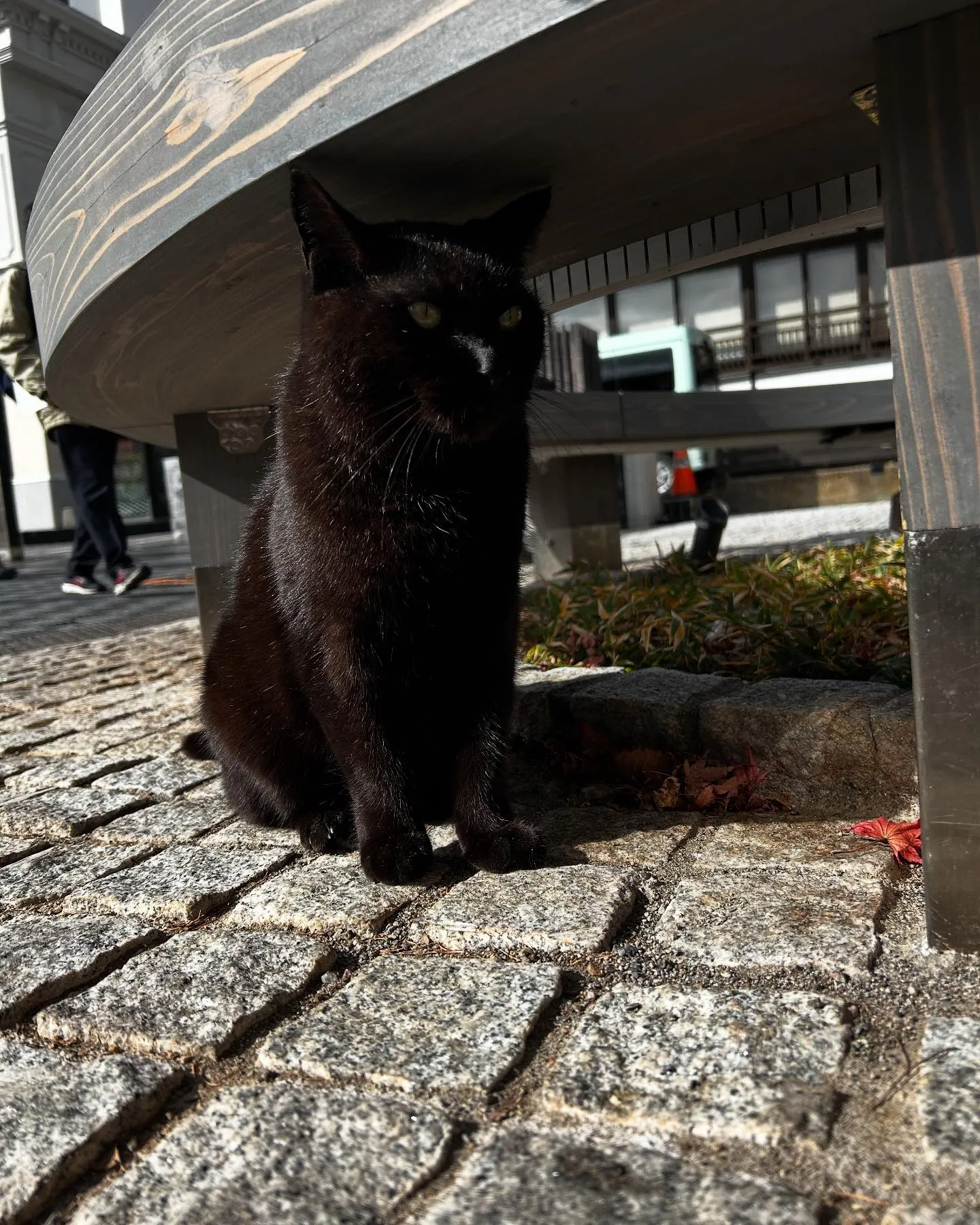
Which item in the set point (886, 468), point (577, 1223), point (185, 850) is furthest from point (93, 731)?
point (886, 468)

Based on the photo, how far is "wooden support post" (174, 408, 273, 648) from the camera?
3.59m

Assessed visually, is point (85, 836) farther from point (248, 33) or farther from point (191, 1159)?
point (248, 33)

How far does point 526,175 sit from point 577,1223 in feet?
4.93

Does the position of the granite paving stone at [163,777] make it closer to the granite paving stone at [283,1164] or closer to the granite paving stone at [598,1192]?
the granite paving stone at [283,1164]

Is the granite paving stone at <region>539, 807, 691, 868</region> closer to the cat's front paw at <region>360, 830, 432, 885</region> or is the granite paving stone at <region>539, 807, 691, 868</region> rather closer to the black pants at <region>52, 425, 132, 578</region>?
the cat's front paw at <region>360, 830, 432, 885</region>

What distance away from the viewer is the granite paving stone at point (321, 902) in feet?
5.38

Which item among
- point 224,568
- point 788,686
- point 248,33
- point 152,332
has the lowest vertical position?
point 788,686

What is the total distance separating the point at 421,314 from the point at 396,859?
3.03 ft

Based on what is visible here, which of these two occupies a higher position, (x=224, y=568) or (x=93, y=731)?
(x=224, y=568)

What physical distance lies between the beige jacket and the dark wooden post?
5.01 m

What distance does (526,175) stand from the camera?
171 centimetres

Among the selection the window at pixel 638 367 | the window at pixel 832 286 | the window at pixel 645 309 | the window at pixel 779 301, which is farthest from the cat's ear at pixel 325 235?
the window at pixel 832 286

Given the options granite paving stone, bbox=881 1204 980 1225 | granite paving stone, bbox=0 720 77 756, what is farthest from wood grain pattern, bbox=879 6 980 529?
granite paving stone, bbox=0 720 77 756

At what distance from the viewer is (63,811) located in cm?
238
